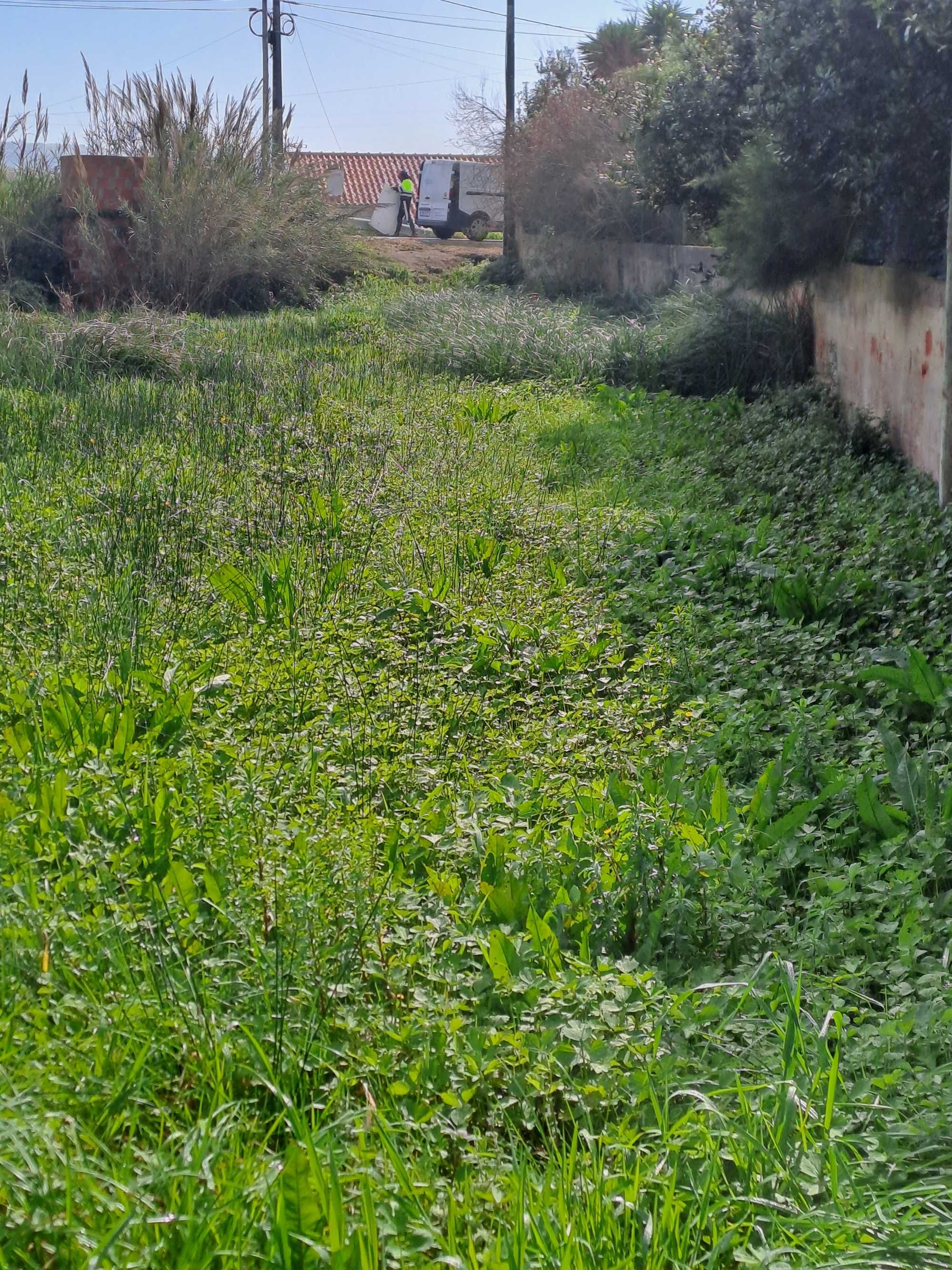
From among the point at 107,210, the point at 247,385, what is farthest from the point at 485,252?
the point at 247,385

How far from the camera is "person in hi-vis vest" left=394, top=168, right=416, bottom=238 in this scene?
3670 centimetres

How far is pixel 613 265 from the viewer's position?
19281 millimetres

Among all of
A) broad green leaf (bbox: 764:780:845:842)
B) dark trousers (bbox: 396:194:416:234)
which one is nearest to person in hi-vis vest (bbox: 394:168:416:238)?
dark trousers (bbox: 396:194:416:234)

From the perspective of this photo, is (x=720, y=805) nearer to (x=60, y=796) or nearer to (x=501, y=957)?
(x=501, y=957)

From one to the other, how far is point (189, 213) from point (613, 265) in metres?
6.82

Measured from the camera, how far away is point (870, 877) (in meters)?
3.09

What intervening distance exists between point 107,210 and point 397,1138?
1707 cm

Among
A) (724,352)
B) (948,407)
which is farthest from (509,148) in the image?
(948,407)

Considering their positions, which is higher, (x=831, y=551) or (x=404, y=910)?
(x=831, y=551)

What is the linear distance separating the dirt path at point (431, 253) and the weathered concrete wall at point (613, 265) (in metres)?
3.09

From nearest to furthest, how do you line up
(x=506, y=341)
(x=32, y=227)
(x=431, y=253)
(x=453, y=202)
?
(x=506, y=341) → (x=32, y=227) → (x=431, y=253) → (x=453, y=202)

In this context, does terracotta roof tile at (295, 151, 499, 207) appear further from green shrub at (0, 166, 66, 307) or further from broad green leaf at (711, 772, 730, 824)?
broad green leaf at (711, 772, 730, 824)

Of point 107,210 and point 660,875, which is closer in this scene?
point 660,875

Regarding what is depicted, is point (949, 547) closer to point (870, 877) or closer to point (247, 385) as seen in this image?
point (870, 877)
